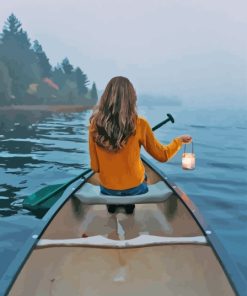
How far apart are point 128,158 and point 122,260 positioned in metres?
1.07

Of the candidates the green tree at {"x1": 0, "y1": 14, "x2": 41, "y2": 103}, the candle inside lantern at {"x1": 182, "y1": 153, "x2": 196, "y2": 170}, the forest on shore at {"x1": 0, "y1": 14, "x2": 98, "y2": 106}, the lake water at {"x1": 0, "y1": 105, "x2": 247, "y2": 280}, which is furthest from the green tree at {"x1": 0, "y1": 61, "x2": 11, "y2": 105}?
→ the candle inside lantern at {"x1": 182, "y1": 153, "x2": 196, "y2": 170}

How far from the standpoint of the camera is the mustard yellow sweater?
4598 millimetres

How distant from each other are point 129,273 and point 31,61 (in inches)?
4960

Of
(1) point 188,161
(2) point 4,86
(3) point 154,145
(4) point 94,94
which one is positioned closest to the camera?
(3) point 154,145

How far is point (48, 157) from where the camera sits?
45.7ft

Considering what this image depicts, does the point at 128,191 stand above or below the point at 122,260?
above

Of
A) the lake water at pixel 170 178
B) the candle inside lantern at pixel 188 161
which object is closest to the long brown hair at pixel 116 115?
the candle inside lantern at pixel 188 161

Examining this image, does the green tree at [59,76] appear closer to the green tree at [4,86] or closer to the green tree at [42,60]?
the green tree at [42,60]

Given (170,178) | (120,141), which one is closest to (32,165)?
(170,178)

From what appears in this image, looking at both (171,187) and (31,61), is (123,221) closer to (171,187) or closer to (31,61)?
(171,187)

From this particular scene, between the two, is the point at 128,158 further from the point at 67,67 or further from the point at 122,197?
the point at 67,67

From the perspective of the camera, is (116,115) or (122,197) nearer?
(116,115)

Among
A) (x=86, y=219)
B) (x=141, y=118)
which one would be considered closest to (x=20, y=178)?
(x=86, y=219)

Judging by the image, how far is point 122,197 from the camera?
186 inches
